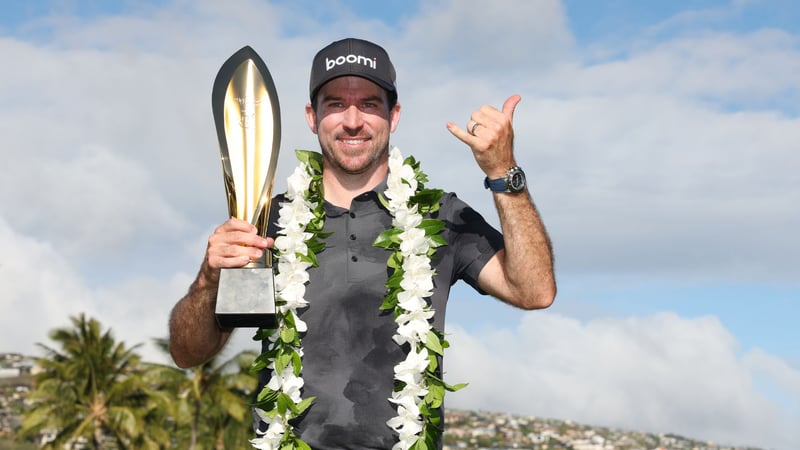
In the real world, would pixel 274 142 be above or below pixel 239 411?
below

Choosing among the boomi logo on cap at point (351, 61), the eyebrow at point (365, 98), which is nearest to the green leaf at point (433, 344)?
the eyebrow at point (365, 98)

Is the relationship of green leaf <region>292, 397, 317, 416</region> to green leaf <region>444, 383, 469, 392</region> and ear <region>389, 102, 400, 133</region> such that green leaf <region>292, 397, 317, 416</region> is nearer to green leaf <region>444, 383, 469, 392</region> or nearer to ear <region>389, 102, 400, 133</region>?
green leaf <region>444, 383, 469, 392</region>

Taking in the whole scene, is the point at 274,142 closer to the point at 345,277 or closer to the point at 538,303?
the point at 345,277

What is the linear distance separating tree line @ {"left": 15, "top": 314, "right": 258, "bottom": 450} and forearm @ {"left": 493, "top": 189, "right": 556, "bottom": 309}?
42.1 m

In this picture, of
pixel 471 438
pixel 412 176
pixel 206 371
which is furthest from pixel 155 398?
pixel 471 438

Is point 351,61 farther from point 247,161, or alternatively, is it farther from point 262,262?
point 262,262

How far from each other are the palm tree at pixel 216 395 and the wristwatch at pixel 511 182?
41.9 m

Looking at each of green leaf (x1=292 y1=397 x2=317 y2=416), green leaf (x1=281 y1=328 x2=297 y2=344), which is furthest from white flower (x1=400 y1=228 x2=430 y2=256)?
green leaf (x1=292 y1=397 x2=317 y2=416)

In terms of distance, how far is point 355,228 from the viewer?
4.88m

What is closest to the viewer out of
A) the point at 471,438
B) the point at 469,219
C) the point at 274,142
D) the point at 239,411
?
the point at 274,142

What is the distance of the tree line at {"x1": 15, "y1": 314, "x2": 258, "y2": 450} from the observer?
4622 cm

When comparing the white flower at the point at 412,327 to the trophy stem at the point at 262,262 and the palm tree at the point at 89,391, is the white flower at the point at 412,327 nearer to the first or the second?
the trophy stem at the point at 262,262

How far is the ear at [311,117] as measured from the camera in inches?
200

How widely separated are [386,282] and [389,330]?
23cm
